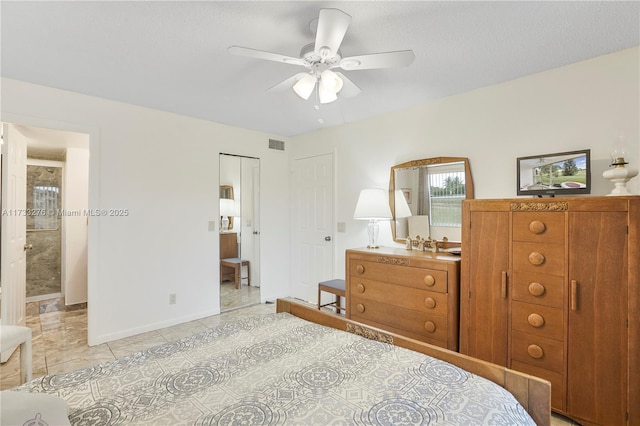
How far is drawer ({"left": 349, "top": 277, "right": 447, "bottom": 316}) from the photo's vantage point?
2.44 metres

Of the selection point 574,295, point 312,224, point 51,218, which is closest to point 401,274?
point 574,295

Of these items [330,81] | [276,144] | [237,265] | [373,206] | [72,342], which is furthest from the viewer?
[276,144]

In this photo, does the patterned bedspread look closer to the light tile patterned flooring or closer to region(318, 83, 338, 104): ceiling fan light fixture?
region(318, 83, 338, 104): ceiling fan light fixture

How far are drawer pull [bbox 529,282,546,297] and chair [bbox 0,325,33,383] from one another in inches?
131

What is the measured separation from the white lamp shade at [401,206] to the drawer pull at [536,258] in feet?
4.24

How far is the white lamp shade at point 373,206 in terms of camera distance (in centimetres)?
317

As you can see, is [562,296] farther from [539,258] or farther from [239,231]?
Result: [239,231]

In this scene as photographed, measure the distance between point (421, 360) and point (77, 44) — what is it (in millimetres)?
2767

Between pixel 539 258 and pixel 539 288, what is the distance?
189mm

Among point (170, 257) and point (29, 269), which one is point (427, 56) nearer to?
point (170, 257)

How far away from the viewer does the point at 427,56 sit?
2.22 metres

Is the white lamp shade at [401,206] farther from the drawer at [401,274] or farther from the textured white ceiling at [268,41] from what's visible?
the textured white ceiling at [268,41]

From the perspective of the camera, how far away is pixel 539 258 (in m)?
1.99

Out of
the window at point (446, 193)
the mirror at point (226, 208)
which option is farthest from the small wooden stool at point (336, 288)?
the mirror at point (226, 208)
